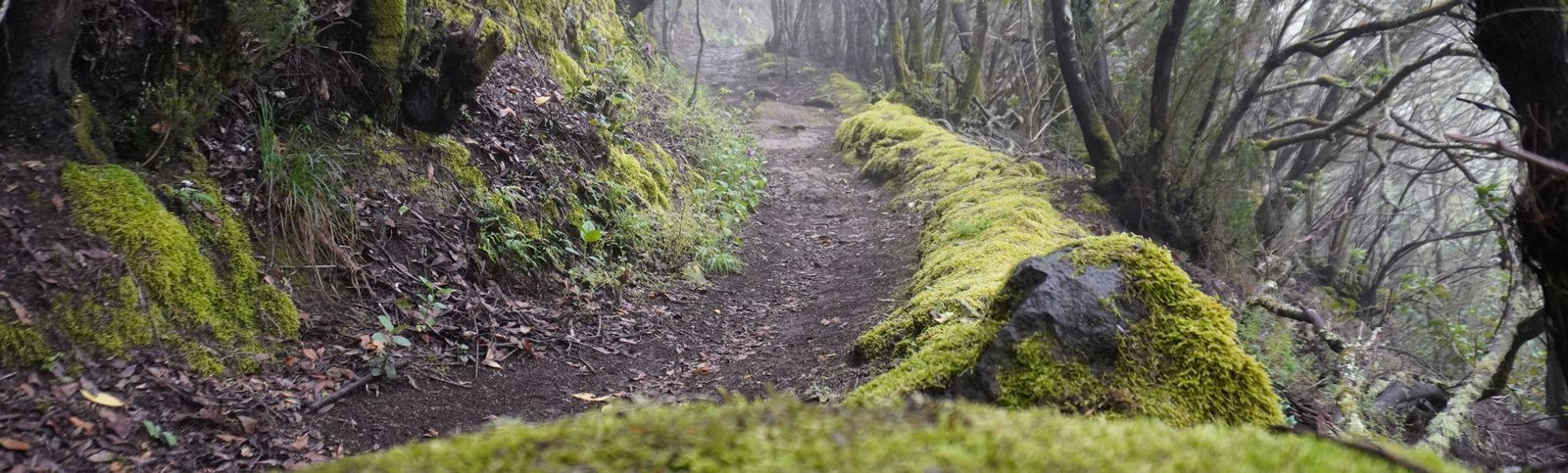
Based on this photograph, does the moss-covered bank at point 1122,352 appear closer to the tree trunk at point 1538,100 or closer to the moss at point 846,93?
the tree trunk at point 1538,100

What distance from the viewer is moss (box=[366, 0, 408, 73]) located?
5.51 metres

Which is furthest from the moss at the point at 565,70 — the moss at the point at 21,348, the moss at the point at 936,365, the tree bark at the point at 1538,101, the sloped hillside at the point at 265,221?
the tree bark at the point at 1538,101

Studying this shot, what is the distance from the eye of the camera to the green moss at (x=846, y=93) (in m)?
20.1

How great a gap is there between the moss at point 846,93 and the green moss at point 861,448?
17839 millimetres

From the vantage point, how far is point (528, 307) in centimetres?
554

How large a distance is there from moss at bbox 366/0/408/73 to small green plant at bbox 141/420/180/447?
9.97 ft

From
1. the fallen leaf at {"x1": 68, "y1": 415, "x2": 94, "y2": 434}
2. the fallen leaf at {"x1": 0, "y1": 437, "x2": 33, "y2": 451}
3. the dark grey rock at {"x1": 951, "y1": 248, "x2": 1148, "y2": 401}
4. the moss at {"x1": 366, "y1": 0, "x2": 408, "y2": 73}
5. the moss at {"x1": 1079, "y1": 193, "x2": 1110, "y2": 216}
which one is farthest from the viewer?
the moss at {"x1": 1079, "y1": 193, "x2": 1110, "y2": 216}

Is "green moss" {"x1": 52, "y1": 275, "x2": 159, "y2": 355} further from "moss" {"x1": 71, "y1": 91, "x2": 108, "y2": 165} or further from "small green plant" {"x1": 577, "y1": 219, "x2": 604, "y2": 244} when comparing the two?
"small green plant" {"x1": 577, "y1": 219, "x2": 604, "y2": 244}

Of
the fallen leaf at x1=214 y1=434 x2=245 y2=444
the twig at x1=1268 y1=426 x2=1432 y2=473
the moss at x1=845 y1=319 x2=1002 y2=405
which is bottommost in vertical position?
the fallen leaf at x1=214 y1=434 x2=245 y2=444

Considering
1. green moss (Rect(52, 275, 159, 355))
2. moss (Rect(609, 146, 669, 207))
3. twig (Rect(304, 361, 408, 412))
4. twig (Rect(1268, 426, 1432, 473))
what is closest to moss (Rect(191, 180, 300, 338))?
green moss (Rect(52, 275, 159, 355))

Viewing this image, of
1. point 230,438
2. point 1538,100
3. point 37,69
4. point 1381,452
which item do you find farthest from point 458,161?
point 1538,100

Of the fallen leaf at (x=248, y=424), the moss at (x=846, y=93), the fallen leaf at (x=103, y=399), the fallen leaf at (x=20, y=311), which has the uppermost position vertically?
the moss at (x=846, y=93)

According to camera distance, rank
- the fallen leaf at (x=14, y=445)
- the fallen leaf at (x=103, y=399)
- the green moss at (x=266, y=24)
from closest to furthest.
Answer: the fallen leaf at (x=14, y=445) → the fallen leaf at (x=103, y=399) → the green moss at (x=266, y=24)

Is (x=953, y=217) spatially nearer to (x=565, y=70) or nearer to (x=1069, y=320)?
(x=1069, y=320)
